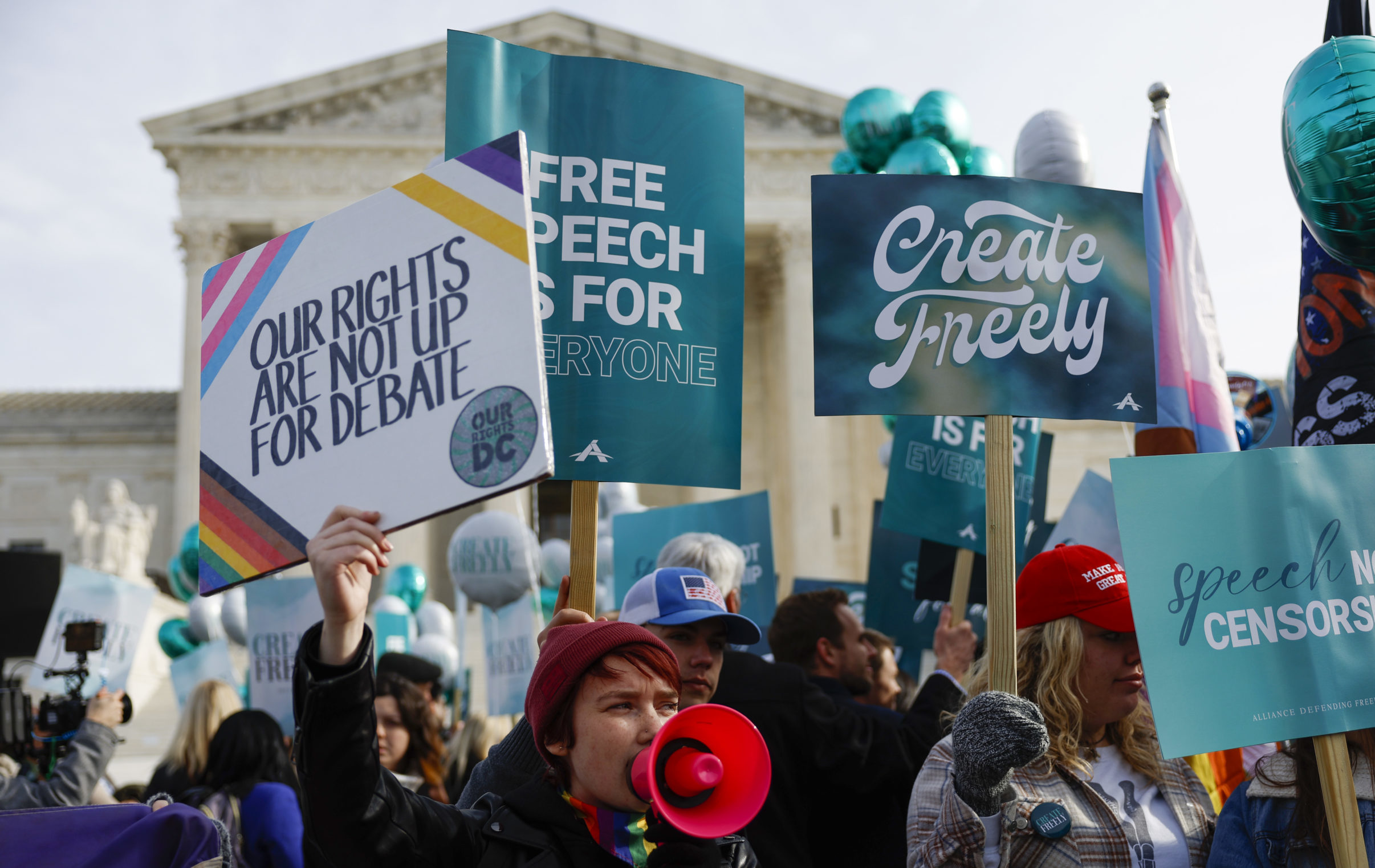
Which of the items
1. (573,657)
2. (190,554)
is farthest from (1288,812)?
(190,554)

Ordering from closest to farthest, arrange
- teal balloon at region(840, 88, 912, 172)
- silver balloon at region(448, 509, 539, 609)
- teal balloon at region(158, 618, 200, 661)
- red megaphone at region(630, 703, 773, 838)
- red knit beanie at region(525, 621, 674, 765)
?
red megaphone at region(630, 703, 773, 838)
red knit beanie at region(525, 621, 674, 765)
teal balloon at region(840, 88, 912, 172)
silver balloon at region(448, 509, 539, 609)
teal balloon at region(158, 618, 200, 661)

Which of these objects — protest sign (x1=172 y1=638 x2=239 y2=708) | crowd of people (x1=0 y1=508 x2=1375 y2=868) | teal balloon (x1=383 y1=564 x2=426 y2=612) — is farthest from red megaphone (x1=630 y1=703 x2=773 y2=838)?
teal balloon (x1=383 y1=564 x2=426 y2=612)

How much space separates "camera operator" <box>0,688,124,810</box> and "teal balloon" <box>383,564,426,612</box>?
37.8ft

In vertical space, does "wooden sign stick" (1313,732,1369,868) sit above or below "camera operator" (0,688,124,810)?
above

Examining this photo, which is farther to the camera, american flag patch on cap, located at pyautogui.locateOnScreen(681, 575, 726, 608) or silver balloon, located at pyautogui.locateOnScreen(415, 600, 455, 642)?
silver balloon, located at pyautogui.locateOnScreen(415, 600, 455, 642)

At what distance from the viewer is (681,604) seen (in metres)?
2.96

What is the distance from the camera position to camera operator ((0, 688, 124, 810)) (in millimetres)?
3924

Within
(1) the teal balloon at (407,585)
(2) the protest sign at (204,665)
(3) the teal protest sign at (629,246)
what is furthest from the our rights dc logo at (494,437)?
(1) the teal balloon at (407,585)

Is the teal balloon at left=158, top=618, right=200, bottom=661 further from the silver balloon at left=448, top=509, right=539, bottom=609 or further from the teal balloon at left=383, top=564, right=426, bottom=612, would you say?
the silver balloon at left=448, top=509, right=539, bottom=609

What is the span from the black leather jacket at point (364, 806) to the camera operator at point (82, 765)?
2.60 meters

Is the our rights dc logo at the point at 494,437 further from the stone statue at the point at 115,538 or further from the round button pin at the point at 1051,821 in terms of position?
the stone statue at the point at 115,538

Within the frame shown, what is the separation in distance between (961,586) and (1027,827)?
1870 millimetres

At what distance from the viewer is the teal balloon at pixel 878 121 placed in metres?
7.29

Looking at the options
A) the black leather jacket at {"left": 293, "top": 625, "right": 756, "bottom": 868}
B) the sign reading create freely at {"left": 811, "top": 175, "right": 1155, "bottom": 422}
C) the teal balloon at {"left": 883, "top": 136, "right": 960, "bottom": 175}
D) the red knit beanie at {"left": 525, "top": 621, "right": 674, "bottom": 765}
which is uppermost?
the teal balloon at {"left": 883, "top": 136, "right": 960, "bottom": 175}
